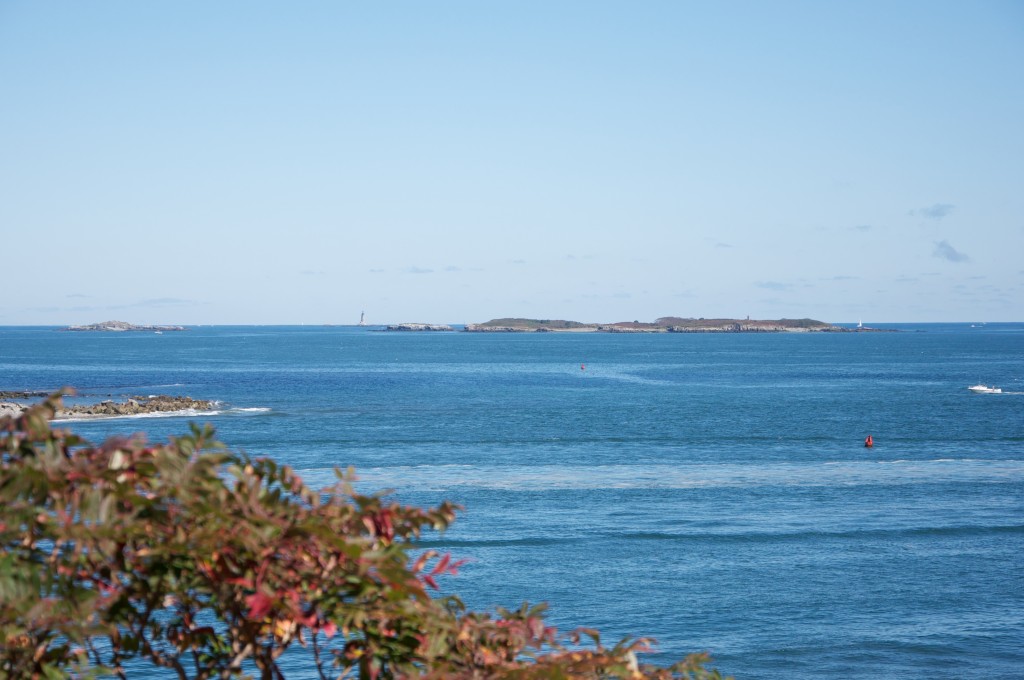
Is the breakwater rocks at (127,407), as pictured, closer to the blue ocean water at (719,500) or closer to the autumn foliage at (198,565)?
the blue ocean water at (719,500)

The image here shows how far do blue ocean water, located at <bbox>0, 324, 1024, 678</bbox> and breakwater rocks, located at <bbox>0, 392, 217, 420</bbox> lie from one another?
305 centimetres

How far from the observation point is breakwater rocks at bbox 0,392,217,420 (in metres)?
66.9

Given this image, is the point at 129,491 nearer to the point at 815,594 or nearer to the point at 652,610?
the point at 652,610

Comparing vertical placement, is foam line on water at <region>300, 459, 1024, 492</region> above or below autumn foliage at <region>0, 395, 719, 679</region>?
below

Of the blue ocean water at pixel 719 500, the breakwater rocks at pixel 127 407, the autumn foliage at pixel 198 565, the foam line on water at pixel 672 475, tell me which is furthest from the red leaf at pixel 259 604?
the breakwater rocks at pixel 127 407

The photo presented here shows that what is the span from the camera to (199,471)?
418 centimetres

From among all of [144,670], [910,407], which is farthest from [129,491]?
[910,407]

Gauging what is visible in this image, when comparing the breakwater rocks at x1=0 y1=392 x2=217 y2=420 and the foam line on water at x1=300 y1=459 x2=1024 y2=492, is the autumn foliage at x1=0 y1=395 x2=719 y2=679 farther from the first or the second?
the breakwater rocks at x1=0 y1=392 x2=217 y2=420

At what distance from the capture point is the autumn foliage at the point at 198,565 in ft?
13.2

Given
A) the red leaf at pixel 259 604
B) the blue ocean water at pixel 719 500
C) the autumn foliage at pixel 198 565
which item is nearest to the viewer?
the red leaf at pixel 259 604

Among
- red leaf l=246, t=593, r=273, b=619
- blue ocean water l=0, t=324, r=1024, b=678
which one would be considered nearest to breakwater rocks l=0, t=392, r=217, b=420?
blue ocean water l=0, t=324, r=1024, b=678

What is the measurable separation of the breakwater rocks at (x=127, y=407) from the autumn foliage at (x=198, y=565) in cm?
6514

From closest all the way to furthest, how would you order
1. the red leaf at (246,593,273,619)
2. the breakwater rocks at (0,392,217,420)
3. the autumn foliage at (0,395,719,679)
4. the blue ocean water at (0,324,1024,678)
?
the red leaf at (246,593,273,619)
the autumn foliage at (0,395,719,679)
the blue ocean water at (0,324,1024,678)
the breakwater rocks at (0,392,217,420)

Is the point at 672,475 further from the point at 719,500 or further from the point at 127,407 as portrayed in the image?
the point at 127,407
